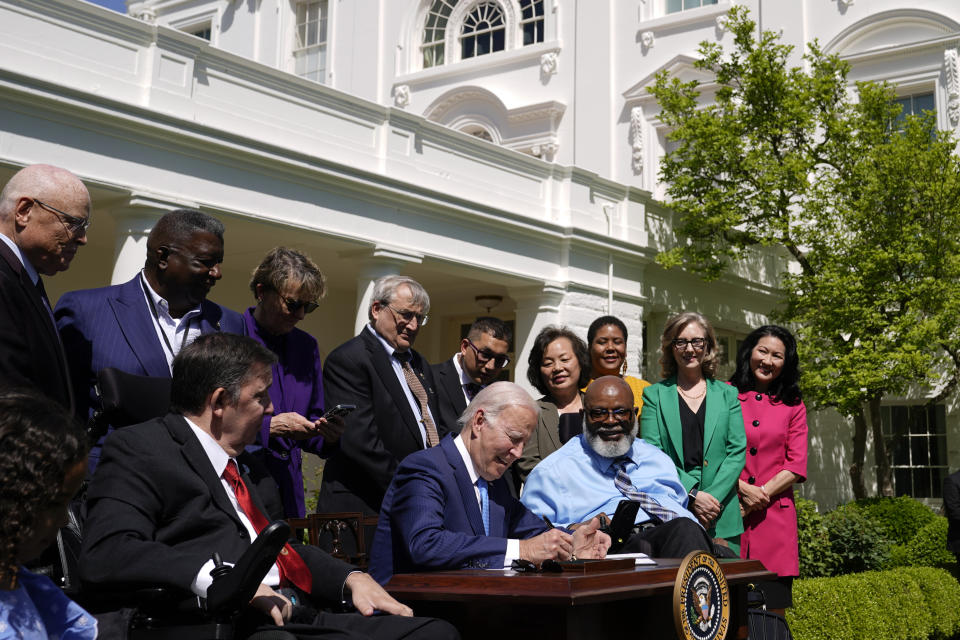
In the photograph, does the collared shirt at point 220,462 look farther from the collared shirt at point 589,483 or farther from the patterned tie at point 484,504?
the collared shirt at point 589,483

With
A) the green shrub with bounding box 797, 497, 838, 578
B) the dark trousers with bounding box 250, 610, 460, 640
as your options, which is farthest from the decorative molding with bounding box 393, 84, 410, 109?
the dark trousers with bounding box 250, 610, 460, 640

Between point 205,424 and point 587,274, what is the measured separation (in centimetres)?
1407

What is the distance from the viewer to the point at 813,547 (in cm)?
1246

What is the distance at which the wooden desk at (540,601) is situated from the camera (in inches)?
135

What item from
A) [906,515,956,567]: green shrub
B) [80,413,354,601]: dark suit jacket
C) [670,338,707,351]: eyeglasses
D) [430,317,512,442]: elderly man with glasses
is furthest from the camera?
[906,515,956,567]: green shrub

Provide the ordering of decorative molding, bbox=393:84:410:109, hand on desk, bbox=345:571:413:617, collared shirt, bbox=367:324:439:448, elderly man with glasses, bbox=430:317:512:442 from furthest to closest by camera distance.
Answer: decorative molding, bbox=393:84:410:109 → elderly man with glasses, bbox=430:317:512:442 → collared shirt, bbox=367:324:439:448 → hand on desk, bbox=345:571:413:617

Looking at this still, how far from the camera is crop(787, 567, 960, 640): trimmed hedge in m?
9.58

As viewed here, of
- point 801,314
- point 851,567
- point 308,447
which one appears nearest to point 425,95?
point 801,314

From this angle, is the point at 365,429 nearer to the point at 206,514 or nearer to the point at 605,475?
the point at 605,475

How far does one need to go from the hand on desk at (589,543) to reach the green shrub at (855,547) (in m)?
9.43

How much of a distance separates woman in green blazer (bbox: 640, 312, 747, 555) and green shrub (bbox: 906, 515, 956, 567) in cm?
940

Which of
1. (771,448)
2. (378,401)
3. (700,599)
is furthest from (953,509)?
(700,599)

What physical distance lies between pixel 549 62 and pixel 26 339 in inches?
820

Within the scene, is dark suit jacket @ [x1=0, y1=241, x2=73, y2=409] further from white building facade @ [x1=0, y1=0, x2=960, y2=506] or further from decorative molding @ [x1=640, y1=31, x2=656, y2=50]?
decorative molding @ [x1=640, y1=31, x2=656, y2=50]
